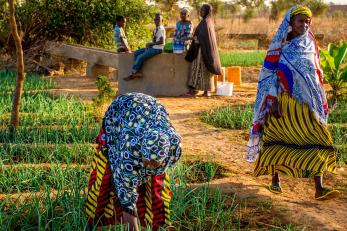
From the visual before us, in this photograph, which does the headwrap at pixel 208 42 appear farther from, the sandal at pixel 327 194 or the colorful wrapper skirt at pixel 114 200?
the colorful wrapper skirt at pixel 114 200

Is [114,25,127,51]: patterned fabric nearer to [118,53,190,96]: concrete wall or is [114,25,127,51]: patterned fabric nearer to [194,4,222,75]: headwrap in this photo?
[118,53,190,96]: concrete wall

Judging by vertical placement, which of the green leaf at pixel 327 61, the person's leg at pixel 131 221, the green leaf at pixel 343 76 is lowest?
the person's leg at pixel 131 221

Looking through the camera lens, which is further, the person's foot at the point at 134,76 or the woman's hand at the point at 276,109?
the person's foot at the point at 134,76

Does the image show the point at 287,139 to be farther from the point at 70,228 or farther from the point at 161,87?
the point at 161,87

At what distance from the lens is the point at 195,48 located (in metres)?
9.44

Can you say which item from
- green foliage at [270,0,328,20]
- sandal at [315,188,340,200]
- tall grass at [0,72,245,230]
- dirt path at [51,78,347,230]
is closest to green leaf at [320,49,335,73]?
dirt path at [51,78,347,230]

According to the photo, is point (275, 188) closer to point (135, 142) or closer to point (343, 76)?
point (135, 142)

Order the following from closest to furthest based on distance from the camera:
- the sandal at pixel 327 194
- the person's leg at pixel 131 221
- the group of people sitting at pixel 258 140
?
the group of people sitting at pixel 258 140
the person's leg at pixel 131 221
the sandal at pixel 327 194

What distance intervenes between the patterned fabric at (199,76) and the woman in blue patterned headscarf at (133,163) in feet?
21.7

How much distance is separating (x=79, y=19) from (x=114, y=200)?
35.4ft

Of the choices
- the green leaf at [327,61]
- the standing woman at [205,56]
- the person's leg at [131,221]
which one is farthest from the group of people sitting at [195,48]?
the person's leg at [131,221]

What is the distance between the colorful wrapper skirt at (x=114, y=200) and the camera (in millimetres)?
3012

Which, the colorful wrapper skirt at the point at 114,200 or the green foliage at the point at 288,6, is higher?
the green foliage at the point at 288,6

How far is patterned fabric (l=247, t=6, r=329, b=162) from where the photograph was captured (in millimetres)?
4180
